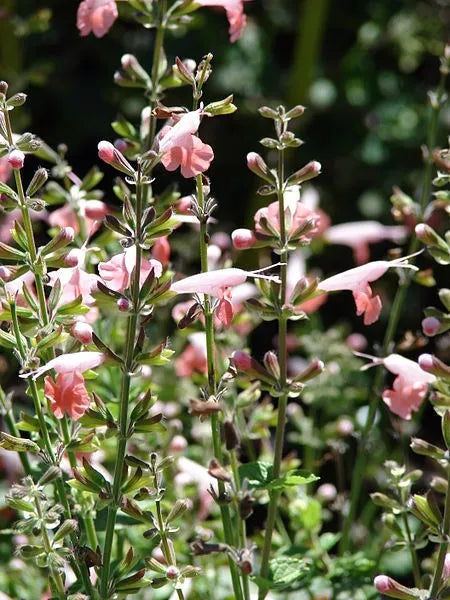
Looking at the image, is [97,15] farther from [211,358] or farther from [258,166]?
[211,358]

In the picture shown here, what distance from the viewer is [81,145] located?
102 inches

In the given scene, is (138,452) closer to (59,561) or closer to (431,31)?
(59,561)

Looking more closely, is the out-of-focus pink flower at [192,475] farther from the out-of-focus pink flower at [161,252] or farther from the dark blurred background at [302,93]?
the dark blurred background at [302,93]

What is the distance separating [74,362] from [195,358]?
0.52m

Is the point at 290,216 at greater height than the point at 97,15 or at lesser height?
lesser

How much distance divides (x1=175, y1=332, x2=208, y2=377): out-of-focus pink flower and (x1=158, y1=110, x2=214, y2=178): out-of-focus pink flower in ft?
1.38

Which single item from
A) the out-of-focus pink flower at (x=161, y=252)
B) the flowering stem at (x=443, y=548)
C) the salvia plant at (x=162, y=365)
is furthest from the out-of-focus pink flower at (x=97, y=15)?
the flowering stem at (x=443, y=548)

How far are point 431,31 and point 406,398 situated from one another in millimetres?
1819

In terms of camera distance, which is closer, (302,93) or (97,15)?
(97,15)

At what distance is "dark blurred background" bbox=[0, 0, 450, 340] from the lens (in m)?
2.51

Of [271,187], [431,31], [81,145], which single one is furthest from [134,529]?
[431,31]

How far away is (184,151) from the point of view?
0.77m

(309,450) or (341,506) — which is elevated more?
(341,506)

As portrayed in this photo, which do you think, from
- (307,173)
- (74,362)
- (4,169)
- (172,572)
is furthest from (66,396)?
(4,169)
